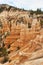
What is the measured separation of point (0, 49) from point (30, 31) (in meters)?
4.82

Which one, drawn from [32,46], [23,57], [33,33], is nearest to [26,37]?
[33,33]

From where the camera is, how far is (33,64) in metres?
10.3

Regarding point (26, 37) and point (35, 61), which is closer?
point (35, 61)

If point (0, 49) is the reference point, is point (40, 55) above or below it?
above

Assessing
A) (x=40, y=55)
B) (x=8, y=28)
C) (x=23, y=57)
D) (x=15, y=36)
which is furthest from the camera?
(x=8, y=28)

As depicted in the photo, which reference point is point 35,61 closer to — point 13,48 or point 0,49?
point 13,48

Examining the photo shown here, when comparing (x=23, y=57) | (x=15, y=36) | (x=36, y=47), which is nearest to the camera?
(x=23, y=57)

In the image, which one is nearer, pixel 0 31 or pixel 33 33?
pixel 33 33

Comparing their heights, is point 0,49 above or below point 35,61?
below

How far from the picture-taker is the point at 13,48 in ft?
78.5

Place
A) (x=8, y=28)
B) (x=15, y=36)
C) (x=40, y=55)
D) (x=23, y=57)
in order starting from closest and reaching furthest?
(x=40, y=55) → (x=23, y=57) → (x=15, y=36) → (x=8, y=28)

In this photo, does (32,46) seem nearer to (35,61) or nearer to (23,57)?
(23,57)

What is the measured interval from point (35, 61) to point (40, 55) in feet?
3.88

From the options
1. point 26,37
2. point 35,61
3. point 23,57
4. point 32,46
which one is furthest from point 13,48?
point 35,61
